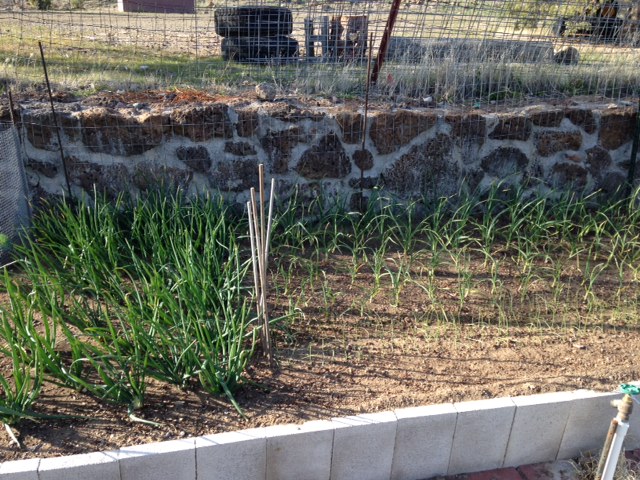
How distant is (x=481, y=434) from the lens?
279 centimetres

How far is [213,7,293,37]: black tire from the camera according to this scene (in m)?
5.72

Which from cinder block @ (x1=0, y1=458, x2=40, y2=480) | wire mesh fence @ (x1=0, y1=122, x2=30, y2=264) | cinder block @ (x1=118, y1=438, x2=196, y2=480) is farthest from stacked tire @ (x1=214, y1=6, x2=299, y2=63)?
cinder block @ (x1=0, y1=458, x2=40, y2=480)

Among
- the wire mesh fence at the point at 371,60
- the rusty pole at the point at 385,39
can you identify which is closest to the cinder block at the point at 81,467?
the wire mesh fence at the point at 371,60

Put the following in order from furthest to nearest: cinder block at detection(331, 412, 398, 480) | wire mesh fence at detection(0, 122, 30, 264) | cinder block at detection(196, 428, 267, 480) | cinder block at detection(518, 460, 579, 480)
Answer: wire mesh fence at detection(0, 122, 30, 264) < cinder block at detection(518, 460, 579, 480) < cinder block at detection(331, 412, 398, 480) < cinder block at detection(196, 428, 267, 480)

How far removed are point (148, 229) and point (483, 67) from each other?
3.05 metres

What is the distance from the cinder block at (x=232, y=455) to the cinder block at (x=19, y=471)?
59cm

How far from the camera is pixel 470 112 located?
480 centimetres

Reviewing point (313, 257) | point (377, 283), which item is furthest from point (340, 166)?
point (377, 283)

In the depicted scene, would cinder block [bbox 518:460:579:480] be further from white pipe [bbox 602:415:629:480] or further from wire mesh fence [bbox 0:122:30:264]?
wire mesh fence [bbox 0:122:30:264]

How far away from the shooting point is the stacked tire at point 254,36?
5.71 metres

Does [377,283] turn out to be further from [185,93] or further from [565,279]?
[185,93]

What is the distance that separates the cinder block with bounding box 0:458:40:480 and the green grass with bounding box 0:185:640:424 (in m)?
0.21

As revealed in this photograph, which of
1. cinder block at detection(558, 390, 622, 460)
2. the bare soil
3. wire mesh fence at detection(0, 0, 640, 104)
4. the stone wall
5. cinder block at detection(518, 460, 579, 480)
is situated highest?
wire mesh fence at detection(0, 0, 640, 104)

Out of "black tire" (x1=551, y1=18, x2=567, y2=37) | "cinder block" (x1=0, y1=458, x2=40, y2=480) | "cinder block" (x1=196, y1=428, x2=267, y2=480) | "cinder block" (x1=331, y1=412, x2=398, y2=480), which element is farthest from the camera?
"black tire" (x1=551, y1=18, x2=567, y2=37)
